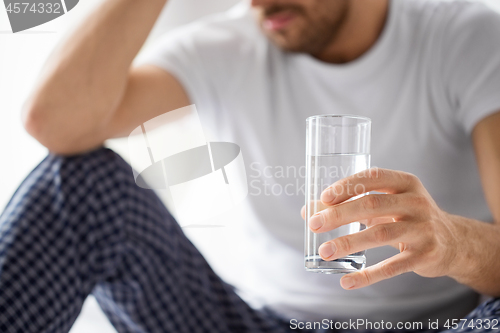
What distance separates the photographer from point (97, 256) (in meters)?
0.91

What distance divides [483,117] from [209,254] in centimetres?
102

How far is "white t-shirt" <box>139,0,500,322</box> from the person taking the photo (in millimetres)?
1028

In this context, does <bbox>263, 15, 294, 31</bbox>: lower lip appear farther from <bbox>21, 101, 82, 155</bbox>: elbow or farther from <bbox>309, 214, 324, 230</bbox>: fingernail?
<bbox>309, 214, 324, 230</bbox>: fingernail

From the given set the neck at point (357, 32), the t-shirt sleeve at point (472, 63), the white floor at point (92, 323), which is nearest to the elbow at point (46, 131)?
the white floor at point (92, 323)

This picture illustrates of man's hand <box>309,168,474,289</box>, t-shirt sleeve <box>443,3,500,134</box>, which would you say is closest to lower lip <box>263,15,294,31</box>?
t-shirt sleeve <box>443,3,500,134</box>

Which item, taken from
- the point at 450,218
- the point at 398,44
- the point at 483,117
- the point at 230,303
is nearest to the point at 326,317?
the point at 230,303

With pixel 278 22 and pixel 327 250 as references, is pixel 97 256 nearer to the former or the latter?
pixel 327 250

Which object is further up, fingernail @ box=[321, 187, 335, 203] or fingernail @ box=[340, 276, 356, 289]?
fingernail @ box=[321, 187, 335, 203]

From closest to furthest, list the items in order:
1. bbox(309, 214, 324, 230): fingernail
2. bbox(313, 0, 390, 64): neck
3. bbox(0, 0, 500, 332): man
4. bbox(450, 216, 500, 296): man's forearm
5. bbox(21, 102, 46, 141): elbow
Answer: bbox(309, 214, 324, 230): fingernail < bbox(450, 216, 500, 296): man's forearm < bbox(0, 0, 500, 332): man < bbox(21, 102, 46, 141): elbow < bbox(313, 0, 390, 64): neck

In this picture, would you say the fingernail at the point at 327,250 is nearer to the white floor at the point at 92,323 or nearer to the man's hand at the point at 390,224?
the man's hand at the point at 390,224

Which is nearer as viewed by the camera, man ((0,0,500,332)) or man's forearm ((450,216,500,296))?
man's forearm ((450,216,500,296))

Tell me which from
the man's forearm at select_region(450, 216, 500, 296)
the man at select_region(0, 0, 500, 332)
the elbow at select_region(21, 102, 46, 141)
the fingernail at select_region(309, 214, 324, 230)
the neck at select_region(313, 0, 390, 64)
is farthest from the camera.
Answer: the neck at select_region(313, 0, 390, 64)

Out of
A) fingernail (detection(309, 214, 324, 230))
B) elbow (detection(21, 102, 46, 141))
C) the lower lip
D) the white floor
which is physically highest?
the lower lip

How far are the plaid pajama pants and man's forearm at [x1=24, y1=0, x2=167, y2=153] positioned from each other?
8cm
